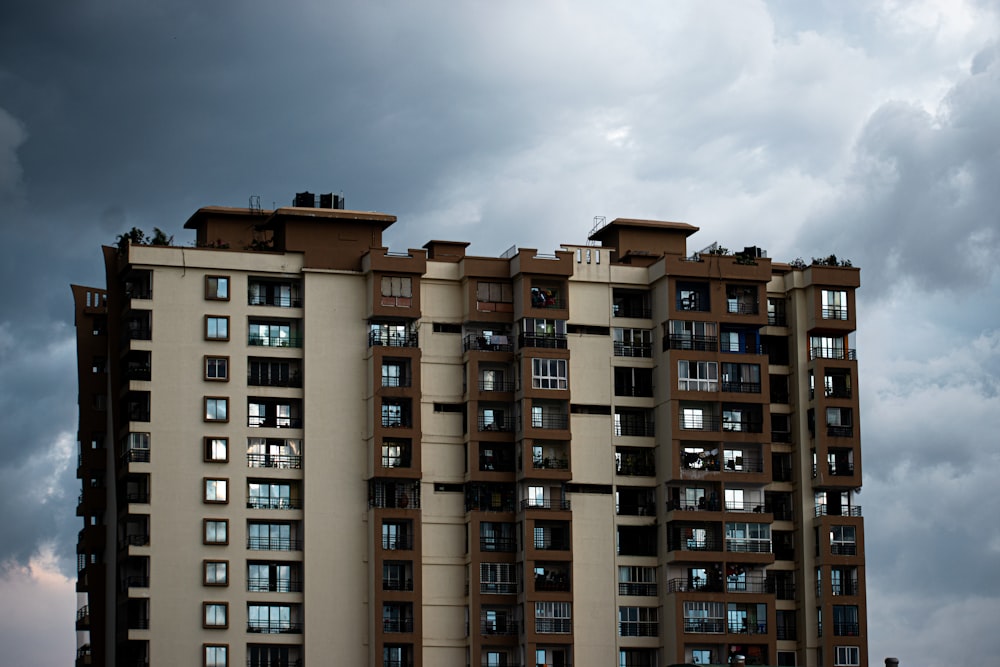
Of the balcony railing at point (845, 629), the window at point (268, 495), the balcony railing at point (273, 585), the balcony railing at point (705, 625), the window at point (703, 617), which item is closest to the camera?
the balcony railing at point (273, 585)

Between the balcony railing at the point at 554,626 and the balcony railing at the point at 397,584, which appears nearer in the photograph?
the balcony railing at the point at 397,584

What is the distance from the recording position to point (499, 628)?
108438mm

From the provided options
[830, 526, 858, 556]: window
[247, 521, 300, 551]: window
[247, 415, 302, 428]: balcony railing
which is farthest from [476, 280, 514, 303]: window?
[830, 526, 858, 556]: window

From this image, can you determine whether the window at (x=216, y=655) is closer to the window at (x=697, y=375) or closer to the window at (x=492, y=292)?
the window at (x=492, y=292)

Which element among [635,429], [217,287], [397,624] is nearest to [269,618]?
[397,624]

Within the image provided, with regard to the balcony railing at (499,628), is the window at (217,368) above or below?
above

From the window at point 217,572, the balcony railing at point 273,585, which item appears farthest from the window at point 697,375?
the window at point 217,572

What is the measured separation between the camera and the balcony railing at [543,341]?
363 feet

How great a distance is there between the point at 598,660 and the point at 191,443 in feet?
83.6

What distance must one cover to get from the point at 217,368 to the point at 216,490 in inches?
263

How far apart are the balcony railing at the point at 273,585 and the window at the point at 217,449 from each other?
6698mm

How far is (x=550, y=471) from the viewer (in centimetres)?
10900

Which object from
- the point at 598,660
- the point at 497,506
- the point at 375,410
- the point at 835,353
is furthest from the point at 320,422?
the point at 835,353

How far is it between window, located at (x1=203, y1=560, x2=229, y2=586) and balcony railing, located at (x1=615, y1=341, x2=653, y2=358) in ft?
84.9
